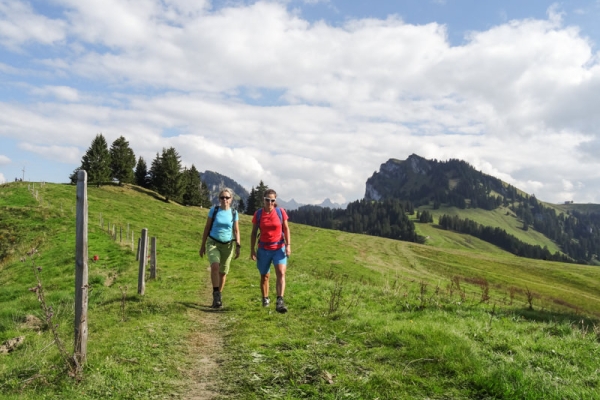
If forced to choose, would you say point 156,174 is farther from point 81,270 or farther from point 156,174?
point 81,270

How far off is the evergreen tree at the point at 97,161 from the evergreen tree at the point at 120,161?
3.87 m

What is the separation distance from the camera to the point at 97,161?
71.2 metres

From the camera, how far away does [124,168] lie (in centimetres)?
7825

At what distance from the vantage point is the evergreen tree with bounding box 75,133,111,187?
2776 inches

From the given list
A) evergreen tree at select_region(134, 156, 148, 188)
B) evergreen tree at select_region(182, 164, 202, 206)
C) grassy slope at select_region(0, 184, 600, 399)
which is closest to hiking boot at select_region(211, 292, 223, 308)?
grassy slope at select_region(0, 184, 600, 399)

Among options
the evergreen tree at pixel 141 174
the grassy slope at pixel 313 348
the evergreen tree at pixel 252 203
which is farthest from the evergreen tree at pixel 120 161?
the grassy slope at pixel 313 348

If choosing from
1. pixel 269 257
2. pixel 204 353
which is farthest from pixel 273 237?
pixel 204 353

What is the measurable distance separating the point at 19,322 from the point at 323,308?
31.7 feet

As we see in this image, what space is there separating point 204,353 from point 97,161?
74178 millimetres

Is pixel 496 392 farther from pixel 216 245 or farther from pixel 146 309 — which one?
pixel 146 309

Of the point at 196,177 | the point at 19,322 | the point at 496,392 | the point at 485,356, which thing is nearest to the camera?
the point at 496,392

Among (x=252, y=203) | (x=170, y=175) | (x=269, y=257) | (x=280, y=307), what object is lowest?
(x=280, y=307)

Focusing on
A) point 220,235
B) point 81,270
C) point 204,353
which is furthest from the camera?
point 220,235

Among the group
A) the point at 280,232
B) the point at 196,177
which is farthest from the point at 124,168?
the point at 280,232
